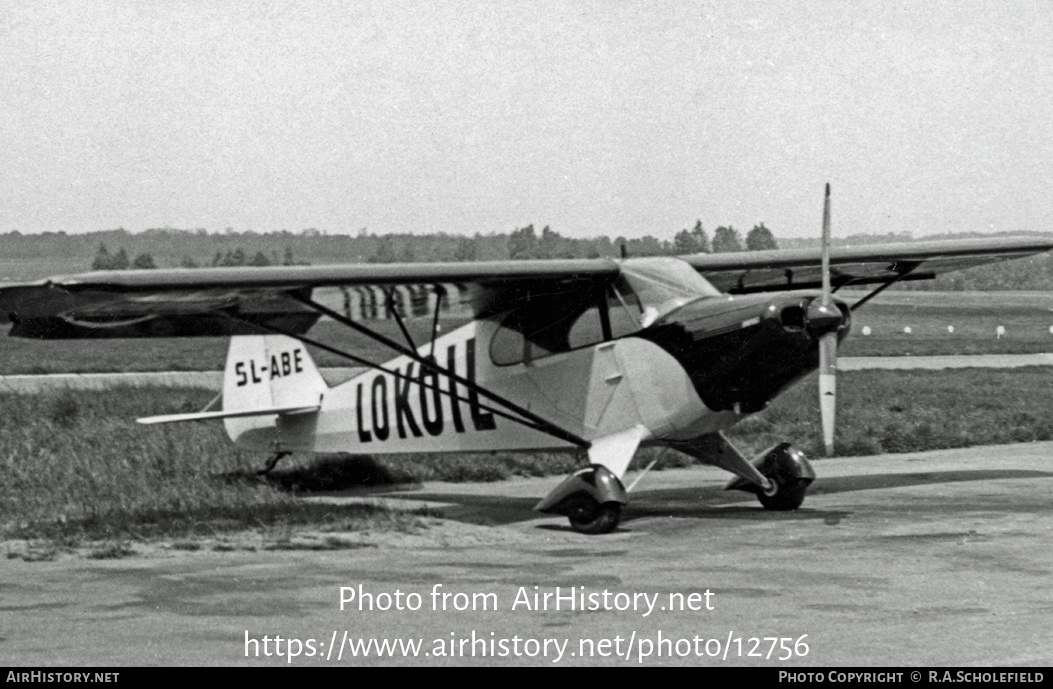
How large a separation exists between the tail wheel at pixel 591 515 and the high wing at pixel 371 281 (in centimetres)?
207

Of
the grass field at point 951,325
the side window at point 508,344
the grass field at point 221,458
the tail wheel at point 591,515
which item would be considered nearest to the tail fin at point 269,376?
the grass field at point 221,458

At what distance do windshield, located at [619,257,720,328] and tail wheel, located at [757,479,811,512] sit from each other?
2004 mm

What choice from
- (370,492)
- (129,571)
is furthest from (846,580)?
(370,492)

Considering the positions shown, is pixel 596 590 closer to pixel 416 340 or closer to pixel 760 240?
pixel 416 340

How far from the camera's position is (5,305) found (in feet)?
36.8

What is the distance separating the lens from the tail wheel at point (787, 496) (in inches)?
531

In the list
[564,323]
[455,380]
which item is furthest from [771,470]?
[455,380]

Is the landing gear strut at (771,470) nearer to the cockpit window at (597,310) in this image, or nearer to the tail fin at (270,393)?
the cockpit window at (597,310)

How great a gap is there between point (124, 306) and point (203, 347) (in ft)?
130

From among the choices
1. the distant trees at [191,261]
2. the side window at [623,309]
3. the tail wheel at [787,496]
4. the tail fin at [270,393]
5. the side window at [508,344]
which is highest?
the distant trees at [191,261]

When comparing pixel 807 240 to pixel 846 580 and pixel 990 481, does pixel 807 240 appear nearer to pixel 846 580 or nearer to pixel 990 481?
pixel 990 481

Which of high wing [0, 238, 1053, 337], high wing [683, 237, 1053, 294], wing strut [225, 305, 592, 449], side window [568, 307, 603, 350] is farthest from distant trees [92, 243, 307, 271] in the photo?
side window [568, 307, 603, 350]

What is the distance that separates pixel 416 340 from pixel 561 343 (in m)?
28.8

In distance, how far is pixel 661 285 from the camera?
12945mm
